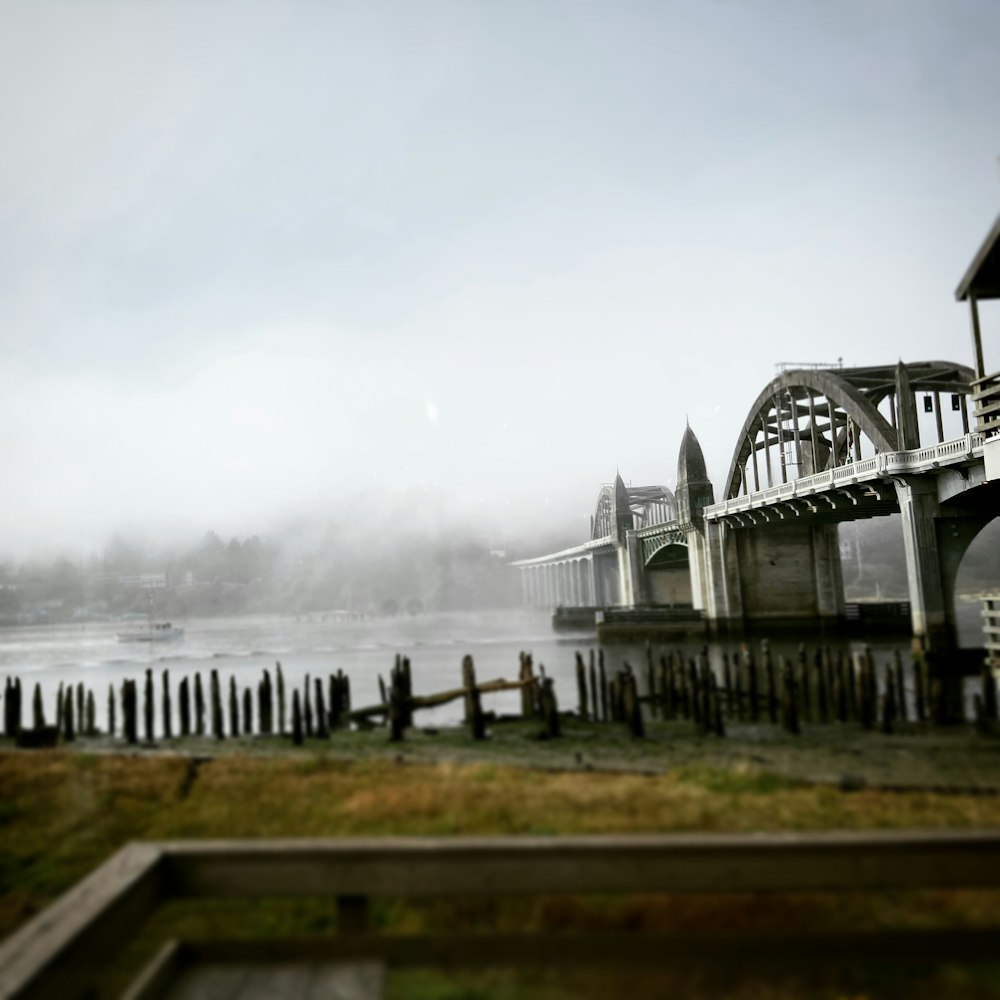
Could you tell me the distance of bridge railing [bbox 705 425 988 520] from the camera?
3291cm

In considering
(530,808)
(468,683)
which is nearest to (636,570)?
(468,683)

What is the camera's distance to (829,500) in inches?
1810

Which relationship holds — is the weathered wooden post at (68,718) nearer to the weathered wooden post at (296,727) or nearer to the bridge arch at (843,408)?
the weathered wooden post at (296,727)

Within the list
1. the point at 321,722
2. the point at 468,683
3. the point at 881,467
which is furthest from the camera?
the point at 881,467

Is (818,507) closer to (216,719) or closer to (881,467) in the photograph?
(881,467)

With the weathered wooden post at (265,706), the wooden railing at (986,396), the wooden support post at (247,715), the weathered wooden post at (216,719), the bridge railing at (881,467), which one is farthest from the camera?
the bridge railing at (881,467)

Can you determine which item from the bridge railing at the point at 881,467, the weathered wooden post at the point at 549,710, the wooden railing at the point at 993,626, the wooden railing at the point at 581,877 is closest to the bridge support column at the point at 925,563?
the bridge railing at the point at 881,467

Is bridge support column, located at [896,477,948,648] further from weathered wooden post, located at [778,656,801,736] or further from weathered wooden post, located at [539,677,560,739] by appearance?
weathered wooden post, located at [539,677,560,739]

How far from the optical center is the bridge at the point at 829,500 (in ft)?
114

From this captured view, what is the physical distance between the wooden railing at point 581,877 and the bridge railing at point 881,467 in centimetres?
2918

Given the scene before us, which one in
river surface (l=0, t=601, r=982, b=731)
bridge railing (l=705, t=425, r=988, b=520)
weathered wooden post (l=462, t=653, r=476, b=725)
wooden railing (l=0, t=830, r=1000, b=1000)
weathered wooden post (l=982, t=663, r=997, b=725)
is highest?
bridge railing (l=705, t=425, r=988, b=520)

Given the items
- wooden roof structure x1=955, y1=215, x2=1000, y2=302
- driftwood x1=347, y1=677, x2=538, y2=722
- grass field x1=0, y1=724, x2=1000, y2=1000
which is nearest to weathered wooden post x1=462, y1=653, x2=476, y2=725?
driftwood x1=347, y1=677, x2=538, y2=722

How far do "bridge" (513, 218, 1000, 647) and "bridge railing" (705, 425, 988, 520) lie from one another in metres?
0.06

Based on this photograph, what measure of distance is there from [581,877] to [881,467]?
127 ft
